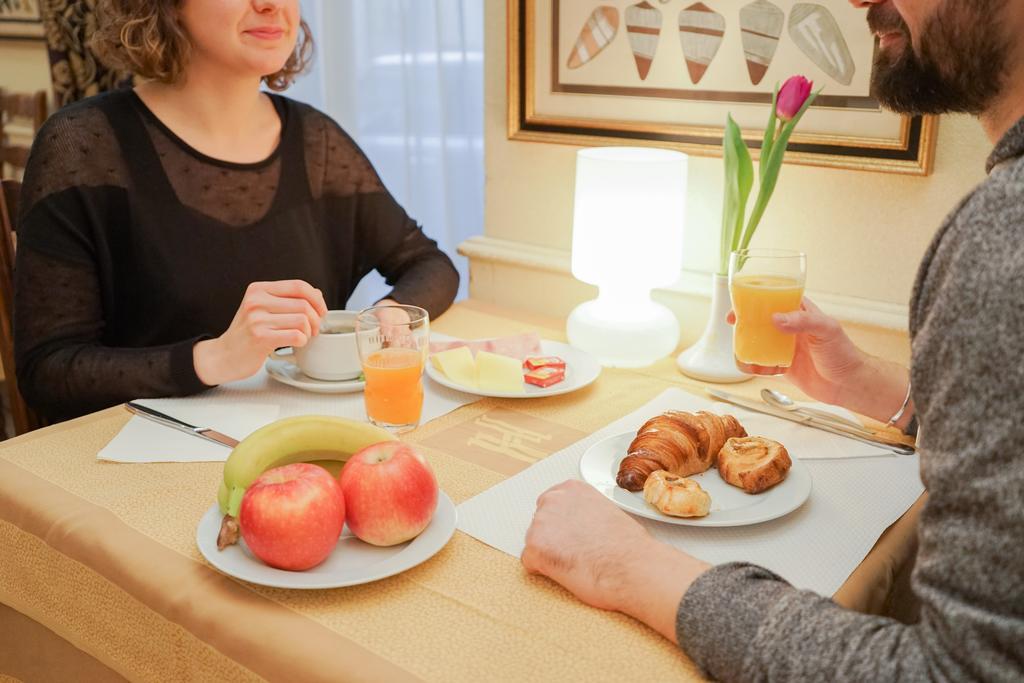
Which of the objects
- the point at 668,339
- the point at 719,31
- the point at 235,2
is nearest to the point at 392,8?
the point at 235,2

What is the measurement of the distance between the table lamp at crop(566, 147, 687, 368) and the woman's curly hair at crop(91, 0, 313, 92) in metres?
0.75

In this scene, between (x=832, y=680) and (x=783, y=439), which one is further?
(x=783, y=439)

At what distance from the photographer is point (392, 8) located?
8.11ft

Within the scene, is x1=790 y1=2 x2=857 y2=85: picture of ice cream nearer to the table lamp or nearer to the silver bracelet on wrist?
the table lamp

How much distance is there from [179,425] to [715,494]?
2.33ft

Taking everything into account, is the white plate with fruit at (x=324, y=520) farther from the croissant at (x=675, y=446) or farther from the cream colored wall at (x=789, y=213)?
the cream colored wall at (x=789, y=213)

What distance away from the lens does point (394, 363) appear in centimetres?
122

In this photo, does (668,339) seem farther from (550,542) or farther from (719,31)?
(550,542)

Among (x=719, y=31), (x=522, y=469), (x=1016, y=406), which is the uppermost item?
(x=719, y=31)

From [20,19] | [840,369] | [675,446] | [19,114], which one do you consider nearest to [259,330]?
[675,446]

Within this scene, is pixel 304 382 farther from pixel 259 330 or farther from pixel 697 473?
pixel 697 473

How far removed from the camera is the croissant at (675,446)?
40.8 inches

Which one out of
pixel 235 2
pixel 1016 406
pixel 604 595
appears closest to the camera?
pixel 1016 406

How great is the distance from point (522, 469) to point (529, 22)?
1069mm
